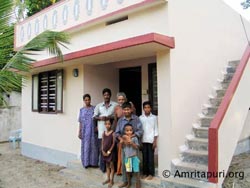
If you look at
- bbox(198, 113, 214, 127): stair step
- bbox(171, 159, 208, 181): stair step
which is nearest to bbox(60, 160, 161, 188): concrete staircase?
bbox(171, 159, 208, 181): stair step

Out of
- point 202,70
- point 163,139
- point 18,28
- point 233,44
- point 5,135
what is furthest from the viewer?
point 5,135

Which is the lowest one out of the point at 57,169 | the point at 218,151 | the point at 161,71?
the point at 57,169

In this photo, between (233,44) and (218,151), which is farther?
(233,44)

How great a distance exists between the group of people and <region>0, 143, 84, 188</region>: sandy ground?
29.3 inches

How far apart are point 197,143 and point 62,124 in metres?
4.09

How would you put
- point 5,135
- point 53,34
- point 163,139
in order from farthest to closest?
point 5,135
point 53,34
point 163,139

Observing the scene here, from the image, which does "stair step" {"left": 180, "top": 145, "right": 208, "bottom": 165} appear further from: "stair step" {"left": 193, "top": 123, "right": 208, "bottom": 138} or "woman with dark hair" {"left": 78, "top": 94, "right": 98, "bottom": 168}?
"woman with dark hair" {"left": 78, "top": 94, "right": 98, "bottom": 168}

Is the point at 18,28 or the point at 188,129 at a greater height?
the point at 18,28

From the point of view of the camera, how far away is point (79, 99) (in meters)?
7.34

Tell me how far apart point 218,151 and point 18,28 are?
8245mm

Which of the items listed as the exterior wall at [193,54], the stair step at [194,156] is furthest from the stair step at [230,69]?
the stair step at [194,156]

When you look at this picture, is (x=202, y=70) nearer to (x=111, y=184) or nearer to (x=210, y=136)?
(x=210, y=136)

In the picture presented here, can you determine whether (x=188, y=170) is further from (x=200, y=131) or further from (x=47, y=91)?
(x=47, y=91)

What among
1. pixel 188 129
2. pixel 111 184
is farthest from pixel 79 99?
pixel 188 129
